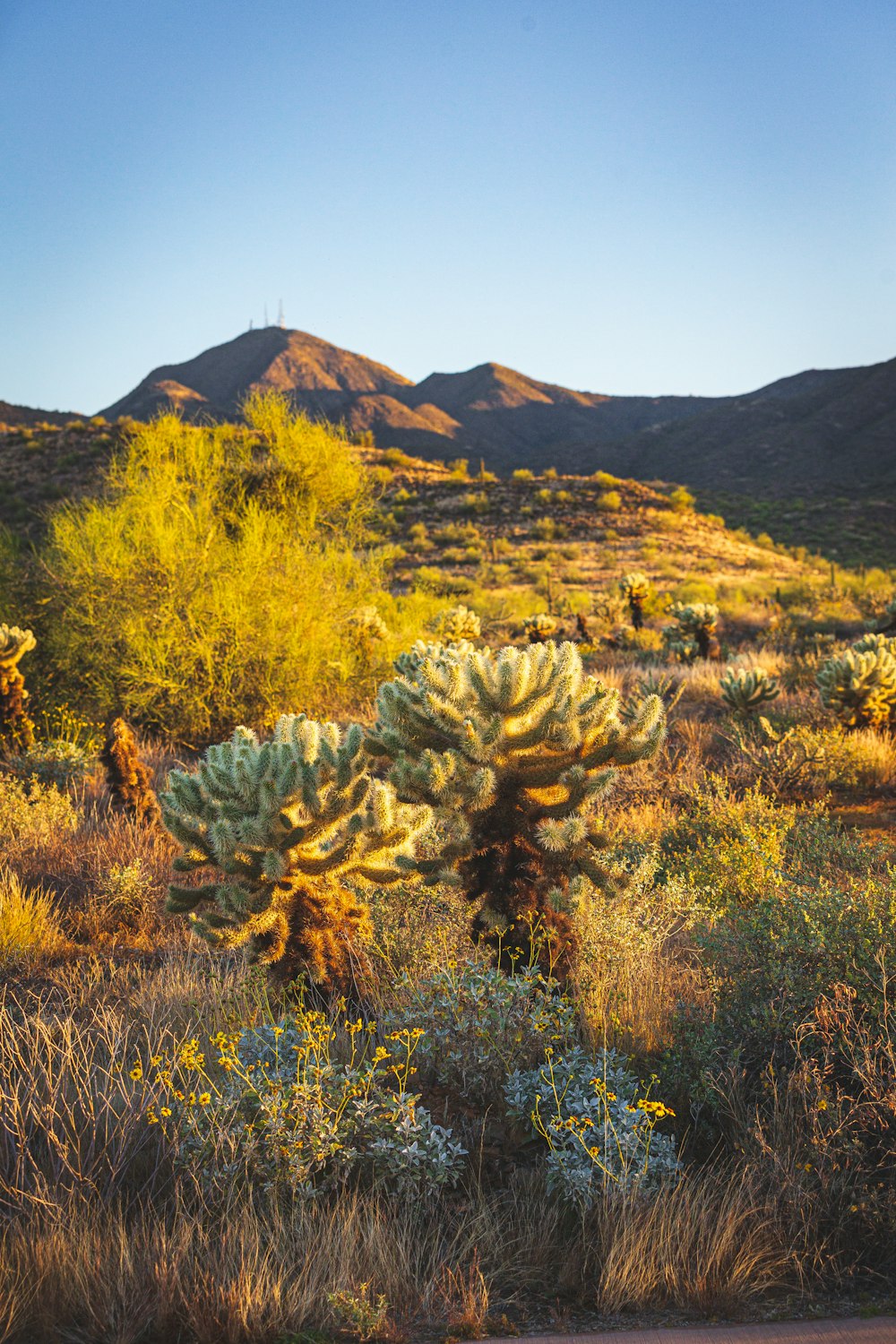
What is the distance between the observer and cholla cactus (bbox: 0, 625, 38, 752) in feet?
31.9

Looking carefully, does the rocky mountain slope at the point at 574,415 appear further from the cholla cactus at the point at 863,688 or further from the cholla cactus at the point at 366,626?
the cholla cactus at the point at 863,688

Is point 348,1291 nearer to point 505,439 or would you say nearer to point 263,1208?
point 263,1208

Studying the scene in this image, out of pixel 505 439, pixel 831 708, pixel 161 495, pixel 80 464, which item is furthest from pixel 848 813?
pixel 505 439

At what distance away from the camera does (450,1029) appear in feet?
11.0

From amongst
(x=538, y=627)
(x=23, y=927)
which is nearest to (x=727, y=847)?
(x=23, y=927)

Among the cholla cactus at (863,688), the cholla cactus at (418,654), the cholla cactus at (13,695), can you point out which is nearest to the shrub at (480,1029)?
the cholla cactus at (418,654)

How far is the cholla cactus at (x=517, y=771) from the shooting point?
4102 mm

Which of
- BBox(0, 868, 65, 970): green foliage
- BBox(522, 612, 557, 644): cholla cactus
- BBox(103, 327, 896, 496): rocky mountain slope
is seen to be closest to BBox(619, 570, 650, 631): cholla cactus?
BBox(522, 612, 557, 644): cholla cactus

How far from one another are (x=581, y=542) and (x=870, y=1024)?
1172 inches

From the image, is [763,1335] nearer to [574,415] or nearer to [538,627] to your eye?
[538,627]

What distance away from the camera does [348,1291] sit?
7.68 ft

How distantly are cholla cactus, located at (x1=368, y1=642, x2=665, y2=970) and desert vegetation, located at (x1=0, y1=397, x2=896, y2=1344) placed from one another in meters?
0.02

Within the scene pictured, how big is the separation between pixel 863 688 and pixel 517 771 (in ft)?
20.4

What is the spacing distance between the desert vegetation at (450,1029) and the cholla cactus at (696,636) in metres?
5.93
